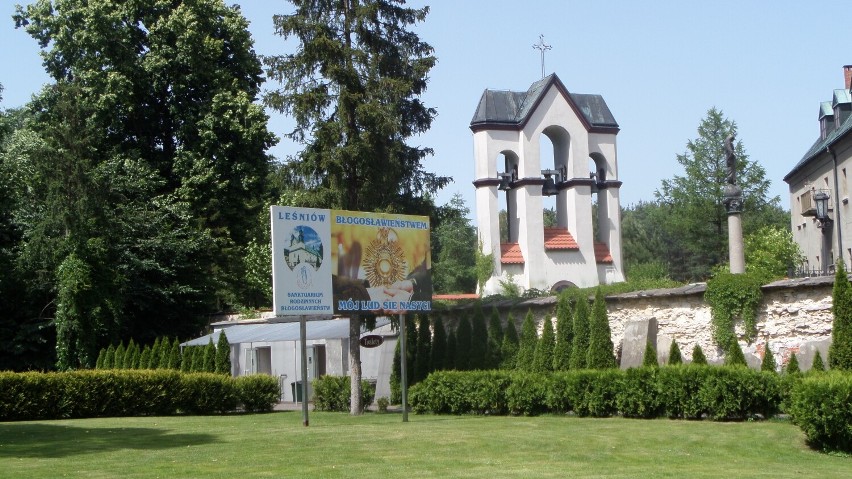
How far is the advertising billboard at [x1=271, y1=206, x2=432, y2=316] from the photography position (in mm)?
22500

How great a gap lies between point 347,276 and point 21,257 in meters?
19.3

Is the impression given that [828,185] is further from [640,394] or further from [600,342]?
[640,394]

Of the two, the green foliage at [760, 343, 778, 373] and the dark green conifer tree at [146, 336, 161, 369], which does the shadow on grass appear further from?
the dark green conifer tree at [146, 336, 161, 369]

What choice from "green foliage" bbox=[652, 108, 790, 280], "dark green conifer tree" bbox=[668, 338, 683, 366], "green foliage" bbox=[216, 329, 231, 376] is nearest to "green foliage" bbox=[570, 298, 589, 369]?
"dark green conifer tree" bbox=[668, 338, 683, 366]

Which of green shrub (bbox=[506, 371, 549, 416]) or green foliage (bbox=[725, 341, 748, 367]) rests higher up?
green foliage (bbox=[725, 341, 748, 367])

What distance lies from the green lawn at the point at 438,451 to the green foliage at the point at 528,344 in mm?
4199

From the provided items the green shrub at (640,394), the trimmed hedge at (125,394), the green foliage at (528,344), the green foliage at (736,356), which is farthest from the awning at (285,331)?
the green foliage at (736,356)

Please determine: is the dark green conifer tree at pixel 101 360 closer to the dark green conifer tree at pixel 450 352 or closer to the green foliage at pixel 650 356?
the dark green conifer tree at pixel 450 352

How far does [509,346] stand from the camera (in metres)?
27.0

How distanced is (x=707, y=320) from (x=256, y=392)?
47.3ft

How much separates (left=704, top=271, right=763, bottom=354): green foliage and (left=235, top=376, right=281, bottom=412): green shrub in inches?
568

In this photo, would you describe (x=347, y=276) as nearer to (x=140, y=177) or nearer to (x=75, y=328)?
(x=75, y=328)

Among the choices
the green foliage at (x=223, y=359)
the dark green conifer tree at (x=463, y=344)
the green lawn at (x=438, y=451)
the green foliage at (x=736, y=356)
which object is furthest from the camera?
the green foliage at (x=223, y=359)

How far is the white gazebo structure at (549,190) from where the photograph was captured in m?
35.4
